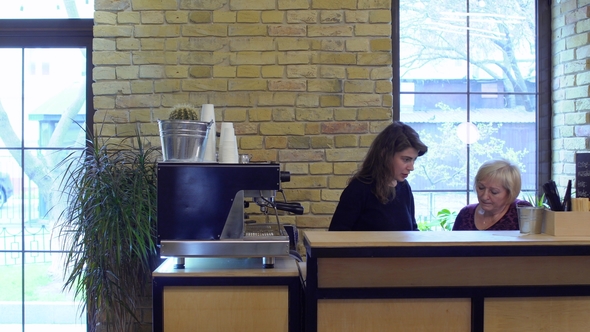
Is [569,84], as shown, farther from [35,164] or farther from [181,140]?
[35,164]

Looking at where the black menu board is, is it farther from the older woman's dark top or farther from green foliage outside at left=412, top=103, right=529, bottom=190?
green foliage outside at left=412, top=103, right=529, bottom=190

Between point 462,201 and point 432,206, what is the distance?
0.64ft

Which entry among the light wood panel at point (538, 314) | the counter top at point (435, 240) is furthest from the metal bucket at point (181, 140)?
the light wood panel at point (538, 314)

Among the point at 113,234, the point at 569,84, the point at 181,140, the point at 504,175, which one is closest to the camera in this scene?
the point at 181,140

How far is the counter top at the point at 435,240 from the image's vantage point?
6.01 ft

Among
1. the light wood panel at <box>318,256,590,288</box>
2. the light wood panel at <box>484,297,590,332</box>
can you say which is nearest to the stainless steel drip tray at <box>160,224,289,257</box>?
the light wood panel at <box>318,256,590,288</box>

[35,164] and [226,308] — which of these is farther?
[35,164]

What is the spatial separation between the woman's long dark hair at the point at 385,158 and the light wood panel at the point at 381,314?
2.30 feet

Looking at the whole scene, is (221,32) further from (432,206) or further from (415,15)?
(432,206)

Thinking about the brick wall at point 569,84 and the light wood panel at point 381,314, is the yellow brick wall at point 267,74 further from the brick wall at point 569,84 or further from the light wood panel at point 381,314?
the light wood panel at point 381,314

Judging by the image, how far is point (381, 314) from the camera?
188cm

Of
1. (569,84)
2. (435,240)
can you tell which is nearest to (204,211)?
(435,240)

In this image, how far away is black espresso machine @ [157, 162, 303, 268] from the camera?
2039 mm

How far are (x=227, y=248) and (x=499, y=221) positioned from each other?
1.24 m
